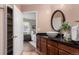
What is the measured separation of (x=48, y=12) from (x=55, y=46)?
0.51 meters

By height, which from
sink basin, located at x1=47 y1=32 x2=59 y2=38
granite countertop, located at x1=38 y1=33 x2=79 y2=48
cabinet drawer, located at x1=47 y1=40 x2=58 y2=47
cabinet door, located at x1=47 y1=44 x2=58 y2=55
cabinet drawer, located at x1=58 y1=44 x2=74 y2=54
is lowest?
cabinet door, located at x1=47 y1=44 x2=58 y2=55

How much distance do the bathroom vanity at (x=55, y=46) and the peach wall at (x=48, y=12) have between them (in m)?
0.17

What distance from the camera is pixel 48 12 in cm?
208

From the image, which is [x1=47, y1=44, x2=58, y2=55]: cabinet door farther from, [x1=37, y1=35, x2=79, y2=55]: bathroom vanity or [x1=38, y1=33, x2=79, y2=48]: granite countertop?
[x1=38, y1=33, x2=79, y2=48]: granite countertop

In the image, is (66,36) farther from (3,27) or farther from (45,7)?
(3,27)

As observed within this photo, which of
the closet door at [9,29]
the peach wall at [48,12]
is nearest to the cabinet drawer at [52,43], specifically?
the peach wall at [48,12]

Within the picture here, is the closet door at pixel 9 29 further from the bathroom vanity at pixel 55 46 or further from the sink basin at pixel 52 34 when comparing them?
the sink basin at pixel 52 34

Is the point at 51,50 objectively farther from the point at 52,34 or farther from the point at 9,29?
the point at 9,29

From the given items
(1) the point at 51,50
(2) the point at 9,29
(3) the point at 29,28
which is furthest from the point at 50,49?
(2) the point at 9,29

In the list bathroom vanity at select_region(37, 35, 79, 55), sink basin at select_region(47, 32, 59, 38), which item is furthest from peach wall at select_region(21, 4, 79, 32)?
bathroom vanity at select_region(37, 35, 79, 55)

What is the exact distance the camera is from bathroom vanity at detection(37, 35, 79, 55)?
6.12ft

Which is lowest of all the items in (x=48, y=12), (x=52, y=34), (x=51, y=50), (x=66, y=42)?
(x=51, y=50)

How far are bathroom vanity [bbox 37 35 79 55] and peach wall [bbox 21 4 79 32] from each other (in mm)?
165

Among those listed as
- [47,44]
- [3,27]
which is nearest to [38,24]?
[47,44]
